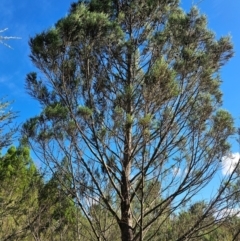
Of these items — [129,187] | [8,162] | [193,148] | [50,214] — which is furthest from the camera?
[8,162]

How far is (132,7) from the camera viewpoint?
554cm

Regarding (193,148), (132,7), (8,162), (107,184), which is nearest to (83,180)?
(107,184)

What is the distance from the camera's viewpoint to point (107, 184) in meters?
5.57

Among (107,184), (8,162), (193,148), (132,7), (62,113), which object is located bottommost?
(193,148)

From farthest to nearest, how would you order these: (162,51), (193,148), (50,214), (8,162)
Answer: (8,162) < (50,214) < (162,51) < (193,148)

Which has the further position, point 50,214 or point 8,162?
point 8,162

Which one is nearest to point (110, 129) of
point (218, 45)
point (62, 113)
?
point (62, 113)

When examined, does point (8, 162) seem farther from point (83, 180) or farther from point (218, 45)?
point (218, 45)

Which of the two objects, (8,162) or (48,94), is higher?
(8,162)

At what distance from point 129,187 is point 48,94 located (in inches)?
72.8

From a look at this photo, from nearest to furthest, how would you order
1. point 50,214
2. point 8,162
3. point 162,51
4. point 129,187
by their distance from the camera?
point 129,187 → point 162,51 → point 50,214 → point 8,162

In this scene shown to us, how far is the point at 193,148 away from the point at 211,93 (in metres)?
1.07

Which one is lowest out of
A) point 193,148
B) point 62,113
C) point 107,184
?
point 193,148

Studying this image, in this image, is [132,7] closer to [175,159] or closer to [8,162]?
[175,159]
